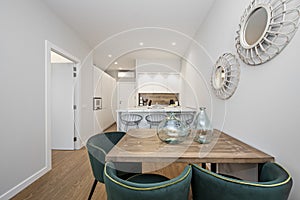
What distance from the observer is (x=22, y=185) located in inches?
89.1

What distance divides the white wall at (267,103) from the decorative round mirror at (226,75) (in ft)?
0.31

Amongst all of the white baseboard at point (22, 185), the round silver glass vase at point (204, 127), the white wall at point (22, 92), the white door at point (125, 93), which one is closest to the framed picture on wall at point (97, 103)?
the white door at point (125, 93)

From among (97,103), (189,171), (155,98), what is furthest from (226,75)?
→ (155,98)

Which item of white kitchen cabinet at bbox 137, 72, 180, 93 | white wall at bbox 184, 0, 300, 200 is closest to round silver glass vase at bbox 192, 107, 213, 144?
white wall at bbox 184, 0, 300, 200

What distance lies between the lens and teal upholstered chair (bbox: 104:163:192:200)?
2.95ft

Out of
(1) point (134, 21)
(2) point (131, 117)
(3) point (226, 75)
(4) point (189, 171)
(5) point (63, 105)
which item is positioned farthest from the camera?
(2) point (131, 117)

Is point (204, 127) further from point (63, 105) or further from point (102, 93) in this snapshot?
point (102, 93)

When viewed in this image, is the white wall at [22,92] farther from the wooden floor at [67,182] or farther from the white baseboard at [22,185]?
the wooden floor at [67,182]

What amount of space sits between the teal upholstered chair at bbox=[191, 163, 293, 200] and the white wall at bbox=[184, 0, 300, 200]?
0.25 m

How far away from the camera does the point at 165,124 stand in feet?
5.47

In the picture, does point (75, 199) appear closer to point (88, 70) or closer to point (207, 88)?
point (207, 88)

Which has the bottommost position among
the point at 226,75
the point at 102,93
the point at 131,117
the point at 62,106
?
the point at 131,117

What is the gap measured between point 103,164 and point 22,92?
5.21 ft

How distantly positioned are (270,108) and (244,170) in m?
0.78
